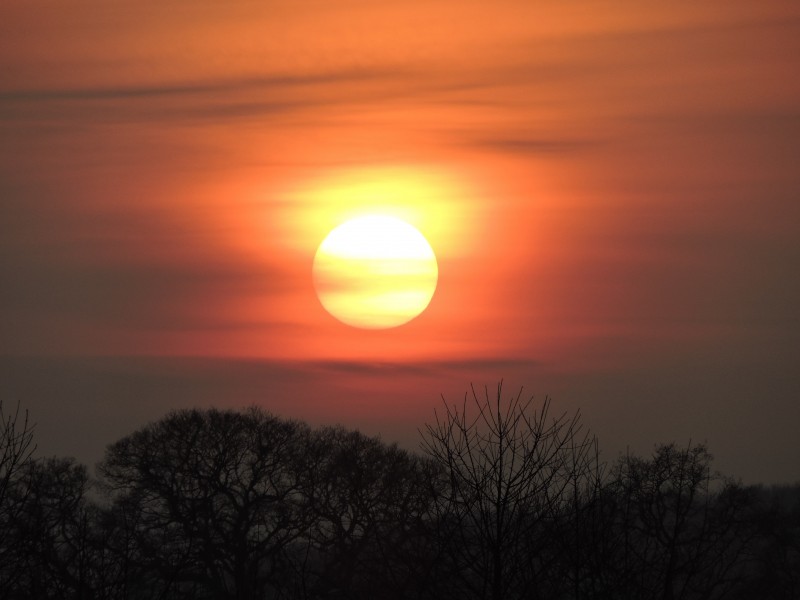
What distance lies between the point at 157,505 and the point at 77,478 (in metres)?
3.98

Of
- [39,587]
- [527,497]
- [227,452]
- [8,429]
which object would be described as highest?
[227,452]

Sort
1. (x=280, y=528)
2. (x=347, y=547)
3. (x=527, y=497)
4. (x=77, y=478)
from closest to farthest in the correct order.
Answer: (x=527, y=497), (x=347, y=547), (x=280, y=528), (x=77, y=478)

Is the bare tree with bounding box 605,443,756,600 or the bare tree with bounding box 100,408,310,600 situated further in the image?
the bare tree with bounding box 100,408,310,600

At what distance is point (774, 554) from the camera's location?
185 ft

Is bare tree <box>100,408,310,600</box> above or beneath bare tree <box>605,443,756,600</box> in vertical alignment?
above

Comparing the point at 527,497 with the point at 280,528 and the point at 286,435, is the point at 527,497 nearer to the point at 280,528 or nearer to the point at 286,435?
the point at 280,528

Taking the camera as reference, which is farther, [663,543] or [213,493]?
[213,493]

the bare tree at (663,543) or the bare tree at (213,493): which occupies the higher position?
the bare tree at (213,493)

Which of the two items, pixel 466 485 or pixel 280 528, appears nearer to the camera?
pixel 466 485

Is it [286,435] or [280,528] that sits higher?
[286,435]

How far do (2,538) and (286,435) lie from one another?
45407mm

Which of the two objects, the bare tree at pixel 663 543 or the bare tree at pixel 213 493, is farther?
the bare tree at pixel 213 493

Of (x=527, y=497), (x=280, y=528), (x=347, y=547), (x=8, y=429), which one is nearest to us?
(x=527, y=497)

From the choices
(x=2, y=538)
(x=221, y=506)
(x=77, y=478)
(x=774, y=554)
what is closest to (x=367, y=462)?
(x=221, y=506)
